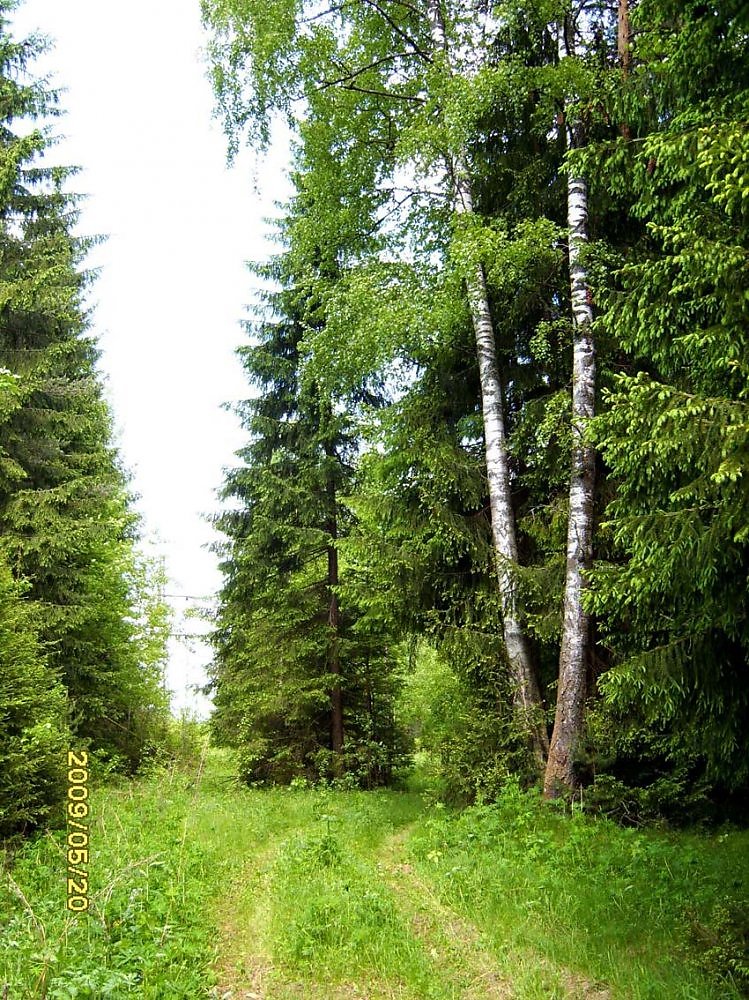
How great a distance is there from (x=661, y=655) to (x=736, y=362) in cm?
209

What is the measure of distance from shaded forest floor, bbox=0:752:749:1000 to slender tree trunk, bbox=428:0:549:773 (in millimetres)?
1317

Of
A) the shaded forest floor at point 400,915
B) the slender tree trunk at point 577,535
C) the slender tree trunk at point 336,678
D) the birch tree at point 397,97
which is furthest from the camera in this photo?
the slender tree trunk at point 336,678

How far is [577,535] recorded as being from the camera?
8.01m

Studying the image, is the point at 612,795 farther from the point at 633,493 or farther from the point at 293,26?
the point at 293,26

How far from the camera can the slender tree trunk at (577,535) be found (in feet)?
25.4

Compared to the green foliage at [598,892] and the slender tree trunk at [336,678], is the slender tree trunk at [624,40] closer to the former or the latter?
the green foliage at [598,892]

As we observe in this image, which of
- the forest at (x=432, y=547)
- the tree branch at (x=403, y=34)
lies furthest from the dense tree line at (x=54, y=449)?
the tree branch at (x=403, y=34)

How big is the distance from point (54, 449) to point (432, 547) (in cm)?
852

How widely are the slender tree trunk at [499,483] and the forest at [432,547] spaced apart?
1.9 inches

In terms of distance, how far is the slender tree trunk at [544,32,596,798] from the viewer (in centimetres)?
773

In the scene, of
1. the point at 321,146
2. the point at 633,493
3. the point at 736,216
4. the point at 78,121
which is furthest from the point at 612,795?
the point at 78,121

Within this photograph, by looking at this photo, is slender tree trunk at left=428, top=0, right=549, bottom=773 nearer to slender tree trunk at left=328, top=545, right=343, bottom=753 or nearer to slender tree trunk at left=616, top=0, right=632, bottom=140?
slender tree trunk at left=616, top=0, right=632, bottom=140

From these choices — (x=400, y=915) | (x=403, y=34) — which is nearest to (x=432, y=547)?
(x=400, y=915)
